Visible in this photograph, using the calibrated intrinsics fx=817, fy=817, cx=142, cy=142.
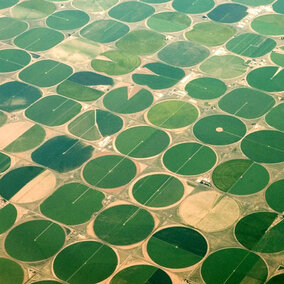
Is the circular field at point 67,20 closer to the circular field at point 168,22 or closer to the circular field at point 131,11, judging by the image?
the circular field at point 131,11

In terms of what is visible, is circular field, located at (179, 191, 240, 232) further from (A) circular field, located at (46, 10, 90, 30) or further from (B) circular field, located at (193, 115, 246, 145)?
(A) circular field, located at (46, 10, 90, 30)

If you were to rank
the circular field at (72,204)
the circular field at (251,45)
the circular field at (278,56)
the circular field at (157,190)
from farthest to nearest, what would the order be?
the circular field at (251,45) < the circular field at (278,56) < the circular field at (157,190) < the circular field at (72,204)

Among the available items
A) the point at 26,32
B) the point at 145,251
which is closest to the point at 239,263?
the point at 145,251

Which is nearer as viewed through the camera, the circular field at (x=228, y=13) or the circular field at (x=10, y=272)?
the circular field at (x=10, y=272)

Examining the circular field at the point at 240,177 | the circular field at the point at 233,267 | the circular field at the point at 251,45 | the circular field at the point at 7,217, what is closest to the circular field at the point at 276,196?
the circular field at the point at 240,177

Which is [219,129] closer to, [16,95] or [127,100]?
[127,100]

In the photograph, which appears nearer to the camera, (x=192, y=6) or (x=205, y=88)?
(x=205, y=88)

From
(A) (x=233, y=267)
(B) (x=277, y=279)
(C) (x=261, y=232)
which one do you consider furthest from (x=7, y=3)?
(B) (x=277, y=279)

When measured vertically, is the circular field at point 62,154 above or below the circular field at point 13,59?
below
